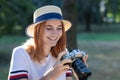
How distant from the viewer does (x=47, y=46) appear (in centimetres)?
288

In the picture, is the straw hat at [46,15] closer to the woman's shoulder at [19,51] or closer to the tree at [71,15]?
the woman's shoulder at [19,51]

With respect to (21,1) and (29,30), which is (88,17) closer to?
(21,1)

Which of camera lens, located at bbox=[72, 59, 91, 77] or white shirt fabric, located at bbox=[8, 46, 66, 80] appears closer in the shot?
camera lens, located at bbox=[72, 59, 91, 77]

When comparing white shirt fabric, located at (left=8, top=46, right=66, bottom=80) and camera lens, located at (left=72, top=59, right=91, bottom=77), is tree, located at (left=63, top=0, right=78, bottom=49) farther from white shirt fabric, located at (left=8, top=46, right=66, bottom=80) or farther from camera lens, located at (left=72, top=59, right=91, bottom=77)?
camera lens, located at (left=72, top=59, right=91, bottom=77)

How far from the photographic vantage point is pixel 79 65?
2416 millimetres

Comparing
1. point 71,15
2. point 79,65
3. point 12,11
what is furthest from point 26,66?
point 12,11

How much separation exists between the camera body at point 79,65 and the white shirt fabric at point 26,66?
0.80 feet

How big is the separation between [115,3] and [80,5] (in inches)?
277

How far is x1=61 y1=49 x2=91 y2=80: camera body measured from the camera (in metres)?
2.32

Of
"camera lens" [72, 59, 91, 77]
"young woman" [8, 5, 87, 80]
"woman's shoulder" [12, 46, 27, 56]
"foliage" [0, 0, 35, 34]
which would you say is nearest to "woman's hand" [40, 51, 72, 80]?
Answer: "young woman" [8, 5, 87, 80]

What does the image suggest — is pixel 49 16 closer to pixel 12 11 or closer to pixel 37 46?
pixel 37 46

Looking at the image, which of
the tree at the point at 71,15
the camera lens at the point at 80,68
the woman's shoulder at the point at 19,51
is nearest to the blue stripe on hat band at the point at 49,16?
the woman's shoulder at the point at 19,51

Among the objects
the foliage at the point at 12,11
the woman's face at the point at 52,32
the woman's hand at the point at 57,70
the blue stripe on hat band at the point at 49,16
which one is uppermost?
the foliage at the point at 12,11

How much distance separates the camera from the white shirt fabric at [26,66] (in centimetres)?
278
